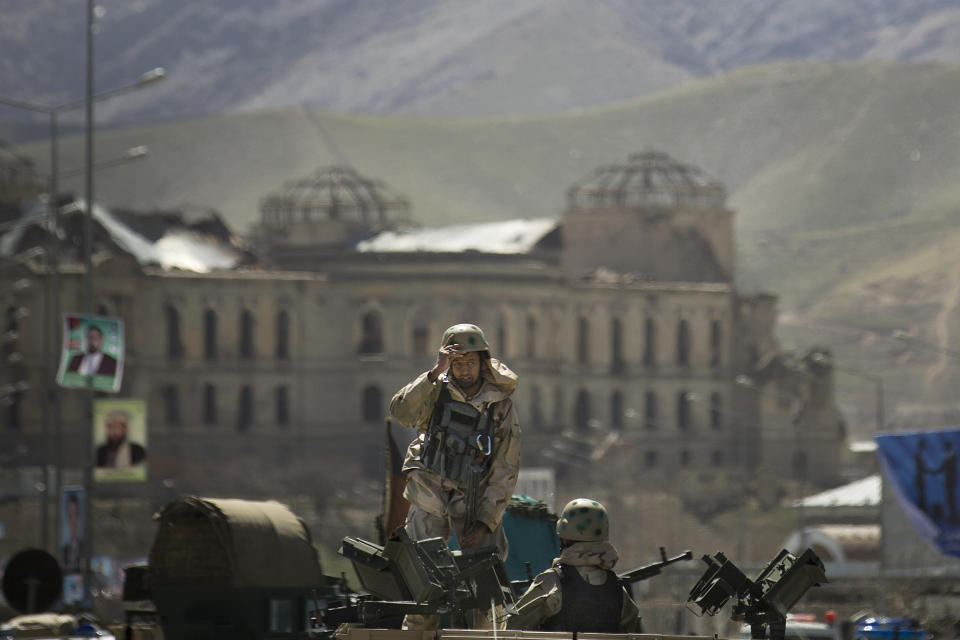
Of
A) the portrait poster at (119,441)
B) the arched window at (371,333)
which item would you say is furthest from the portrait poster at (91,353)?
the arched window at (371,333)

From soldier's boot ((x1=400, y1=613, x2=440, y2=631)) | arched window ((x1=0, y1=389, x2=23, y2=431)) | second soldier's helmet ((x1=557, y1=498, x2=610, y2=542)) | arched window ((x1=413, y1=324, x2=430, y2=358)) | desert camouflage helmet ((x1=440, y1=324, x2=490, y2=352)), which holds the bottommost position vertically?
soldier's boot ((x1=400, y1=613, x2=440, y2=631))

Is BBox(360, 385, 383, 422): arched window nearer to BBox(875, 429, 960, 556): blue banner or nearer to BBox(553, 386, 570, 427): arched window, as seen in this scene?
BBox(553, 386, 570, 427): arched window

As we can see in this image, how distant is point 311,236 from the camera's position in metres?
150

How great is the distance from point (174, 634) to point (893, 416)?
540 ft

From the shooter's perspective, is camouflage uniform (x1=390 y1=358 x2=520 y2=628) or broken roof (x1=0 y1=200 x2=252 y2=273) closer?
camouflage uniform (x1=390 y1=358 x2=520 y2=628)

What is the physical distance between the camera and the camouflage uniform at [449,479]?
20.3 metres

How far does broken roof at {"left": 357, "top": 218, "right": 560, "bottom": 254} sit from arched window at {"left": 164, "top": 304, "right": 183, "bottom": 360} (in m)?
11.3

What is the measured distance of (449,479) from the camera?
20.4 m

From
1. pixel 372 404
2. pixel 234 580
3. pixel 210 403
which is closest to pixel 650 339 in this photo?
pixel 372 404

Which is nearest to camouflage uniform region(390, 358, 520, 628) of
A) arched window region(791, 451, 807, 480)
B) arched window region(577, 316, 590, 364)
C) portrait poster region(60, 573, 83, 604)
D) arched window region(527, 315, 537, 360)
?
portrait poster region(60, 573, 83, 604)

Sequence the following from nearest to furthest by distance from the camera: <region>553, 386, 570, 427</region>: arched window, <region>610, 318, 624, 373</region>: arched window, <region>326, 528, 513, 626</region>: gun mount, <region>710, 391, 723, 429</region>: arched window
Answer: <region>326, 528, 513, 626</region>: gun mount < <region>553, 386, 570, 427</region>: arched window < <region>610, 318, 624, 373</region>: arched window < <region>710, 391, 723, 429</region>: arched window

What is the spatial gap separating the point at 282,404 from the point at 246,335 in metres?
3.99

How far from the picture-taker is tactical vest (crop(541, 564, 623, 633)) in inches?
771

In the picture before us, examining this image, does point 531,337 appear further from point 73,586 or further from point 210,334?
point 73,586
